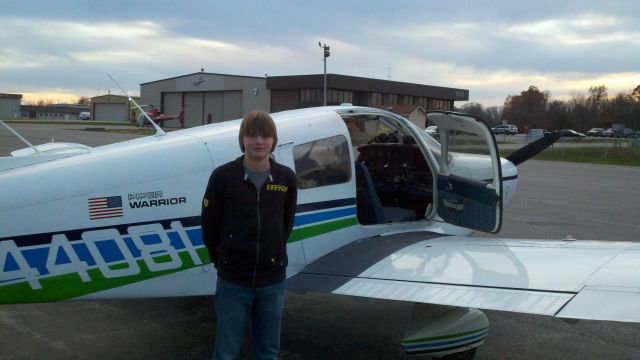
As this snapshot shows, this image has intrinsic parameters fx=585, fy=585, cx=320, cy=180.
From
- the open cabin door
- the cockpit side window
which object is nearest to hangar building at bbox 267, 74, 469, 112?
the open cabin door

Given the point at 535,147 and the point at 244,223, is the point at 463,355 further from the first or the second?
the point at 535,147

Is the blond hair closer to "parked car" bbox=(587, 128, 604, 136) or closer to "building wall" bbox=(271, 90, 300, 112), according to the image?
"building wall" bbox=(271, 90, 300, 112)

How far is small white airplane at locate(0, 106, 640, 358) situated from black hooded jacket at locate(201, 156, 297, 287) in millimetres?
1183

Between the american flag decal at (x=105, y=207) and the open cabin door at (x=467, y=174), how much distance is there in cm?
297

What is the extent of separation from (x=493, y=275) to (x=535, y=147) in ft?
9.63

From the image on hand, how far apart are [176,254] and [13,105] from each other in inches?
4502

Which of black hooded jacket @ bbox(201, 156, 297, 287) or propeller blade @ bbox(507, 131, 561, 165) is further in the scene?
propeller blade @ bbox(507, 131, 561, 165)

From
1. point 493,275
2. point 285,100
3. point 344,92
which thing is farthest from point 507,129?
point 493,275

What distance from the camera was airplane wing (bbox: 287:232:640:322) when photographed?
3.34 metres

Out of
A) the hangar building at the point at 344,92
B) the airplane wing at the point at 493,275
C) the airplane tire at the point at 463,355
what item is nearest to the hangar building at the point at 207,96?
the hangar building at the point at 344,92

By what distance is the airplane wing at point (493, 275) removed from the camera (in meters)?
3.34

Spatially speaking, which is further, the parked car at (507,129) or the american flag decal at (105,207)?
the parked car at (507,129)

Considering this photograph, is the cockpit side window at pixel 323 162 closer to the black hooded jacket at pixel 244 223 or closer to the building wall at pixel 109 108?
the black hooded jacket at pixel 244 223

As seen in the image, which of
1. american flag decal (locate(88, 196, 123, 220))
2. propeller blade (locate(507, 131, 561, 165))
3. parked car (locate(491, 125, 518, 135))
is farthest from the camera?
parked car (locate(491, 125, 518, 135))
